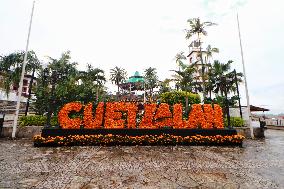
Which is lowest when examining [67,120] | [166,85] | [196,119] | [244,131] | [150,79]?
[244,131]

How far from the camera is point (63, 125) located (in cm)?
1489

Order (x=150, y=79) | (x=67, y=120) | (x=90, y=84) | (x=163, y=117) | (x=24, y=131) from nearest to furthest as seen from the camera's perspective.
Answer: (x=67, y=120) → (x=163, y=117) → (x=24, y=131) → (x=90, y=84) → (x=150, y=79)

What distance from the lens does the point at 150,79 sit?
61.3 meters

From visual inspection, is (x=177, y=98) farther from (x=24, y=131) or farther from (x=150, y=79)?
(x=150, y=79)

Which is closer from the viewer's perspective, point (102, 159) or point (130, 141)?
point (102, 159)

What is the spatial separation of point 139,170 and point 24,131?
521 inches

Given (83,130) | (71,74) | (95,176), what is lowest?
(95,176)

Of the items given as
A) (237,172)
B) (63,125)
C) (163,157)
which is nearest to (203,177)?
(237,172)

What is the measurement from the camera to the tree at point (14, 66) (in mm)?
27344

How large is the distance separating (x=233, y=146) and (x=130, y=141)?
6977mm

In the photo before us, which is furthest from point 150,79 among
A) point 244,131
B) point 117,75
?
point 244,131

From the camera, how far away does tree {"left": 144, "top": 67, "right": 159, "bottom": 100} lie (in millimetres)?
58906

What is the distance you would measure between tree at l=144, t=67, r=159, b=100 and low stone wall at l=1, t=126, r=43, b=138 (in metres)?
38.1

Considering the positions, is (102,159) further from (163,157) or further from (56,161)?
(163,157)
